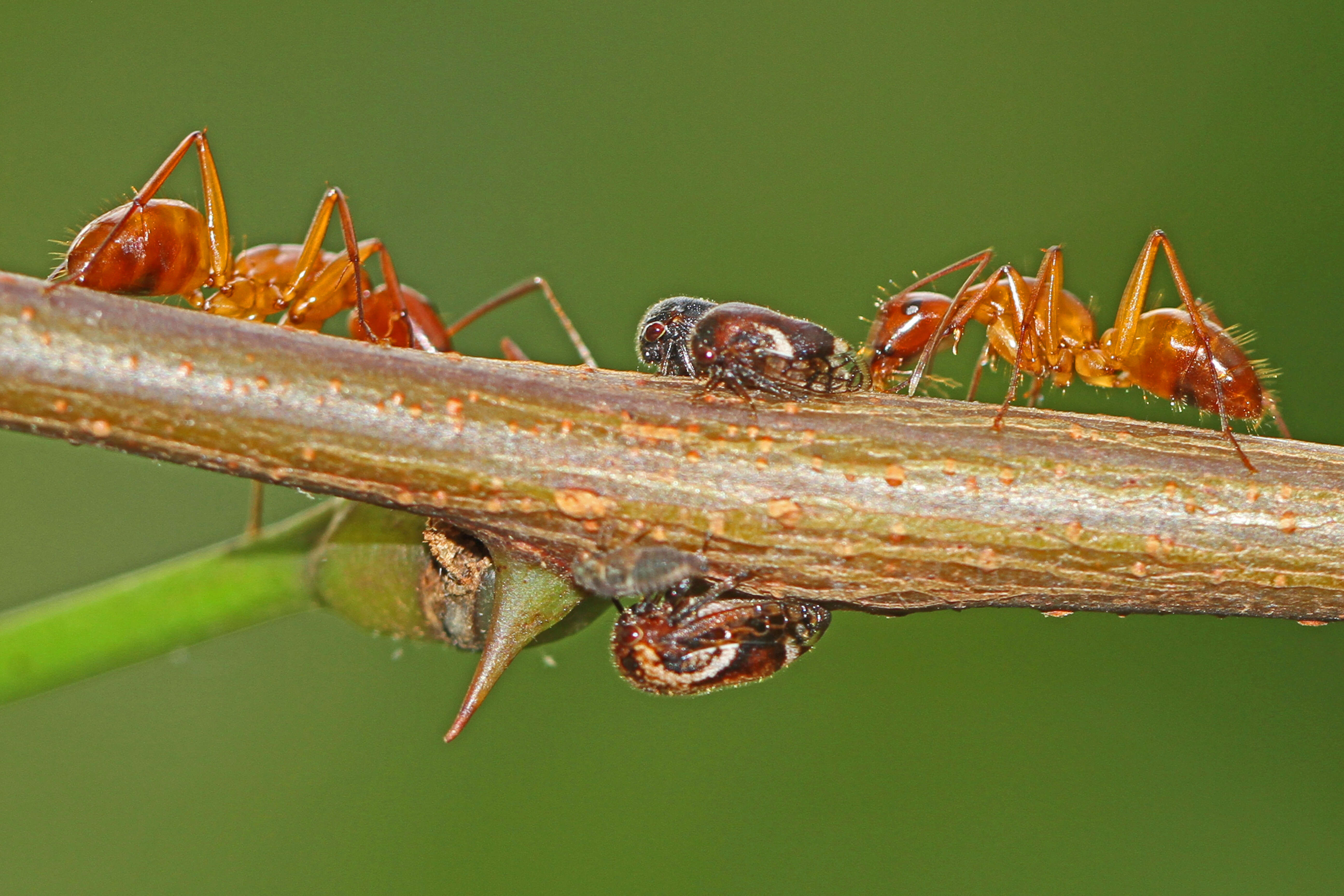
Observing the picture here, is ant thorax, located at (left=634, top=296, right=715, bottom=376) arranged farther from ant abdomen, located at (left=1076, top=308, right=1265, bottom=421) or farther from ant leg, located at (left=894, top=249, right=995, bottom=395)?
ant abdomen, located at (left=1076, top=308, right=1265, bottom=421)

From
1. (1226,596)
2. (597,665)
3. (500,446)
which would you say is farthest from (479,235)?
(1226,596)

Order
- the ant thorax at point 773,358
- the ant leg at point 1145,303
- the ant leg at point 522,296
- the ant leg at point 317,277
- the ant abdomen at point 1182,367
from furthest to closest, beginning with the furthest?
the ant leg at point 317,277 < the ant leg at point 522,296 < the ant abdomen at point 1182,367 < the ant leg at point 1145,303 < the ant thorax at point 773,358

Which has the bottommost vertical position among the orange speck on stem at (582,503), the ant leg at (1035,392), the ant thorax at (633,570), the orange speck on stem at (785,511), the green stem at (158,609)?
the green stem at (158,609)

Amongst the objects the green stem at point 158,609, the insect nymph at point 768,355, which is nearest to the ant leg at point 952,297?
the insect nymph at point 768,355

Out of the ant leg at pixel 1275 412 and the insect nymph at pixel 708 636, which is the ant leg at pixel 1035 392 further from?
the insect nymph at pixel 708 636

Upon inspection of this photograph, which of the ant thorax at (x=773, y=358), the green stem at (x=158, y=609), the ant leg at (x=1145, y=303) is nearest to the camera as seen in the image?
the ant thorax at (x=773, y=358)

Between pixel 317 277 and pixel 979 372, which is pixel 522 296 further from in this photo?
pixel 979 372
